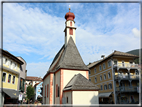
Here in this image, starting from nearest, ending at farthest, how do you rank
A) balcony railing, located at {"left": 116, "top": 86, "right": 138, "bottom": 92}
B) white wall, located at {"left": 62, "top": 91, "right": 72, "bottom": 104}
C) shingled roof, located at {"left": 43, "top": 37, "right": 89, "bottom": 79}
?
white wall, located at {"left": 62, "top": 91, "right": 72, "bottom": 104}, shingled roof, located at {"left": 43, "top": 37, "right": 89, "bottom": 79}, balcony railing, located at {"left": 116, "top": 86, "right": 138, "bottom": 92}

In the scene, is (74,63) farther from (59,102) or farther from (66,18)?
(66,18)

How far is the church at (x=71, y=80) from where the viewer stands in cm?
1689

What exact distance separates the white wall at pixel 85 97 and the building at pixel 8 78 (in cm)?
907

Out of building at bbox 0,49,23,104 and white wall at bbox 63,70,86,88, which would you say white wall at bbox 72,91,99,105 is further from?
building at bbox 0,49,23,104

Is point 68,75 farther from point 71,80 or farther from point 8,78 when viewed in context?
point 8,78

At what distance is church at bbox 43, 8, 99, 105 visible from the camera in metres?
16.9

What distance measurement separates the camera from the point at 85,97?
1691cm

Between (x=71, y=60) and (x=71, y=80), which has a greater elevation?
(x=71, y=60)

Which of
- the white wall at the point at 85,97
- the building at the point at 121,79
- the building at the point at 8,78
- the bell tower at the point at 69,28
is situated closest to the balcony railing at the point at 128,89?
the building at the point at 121,79

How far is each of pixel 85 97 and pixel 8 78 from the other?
12.2 metres

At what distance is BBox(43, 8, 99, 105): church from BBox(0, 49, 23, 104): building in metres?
6.05

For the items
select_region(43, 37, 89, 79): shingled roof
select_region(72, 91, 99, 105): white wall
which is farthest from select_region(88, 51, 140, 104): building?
select_region(72, 91, 99, 105): white wall

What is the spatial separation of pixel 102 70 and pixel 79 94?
19.6 metres

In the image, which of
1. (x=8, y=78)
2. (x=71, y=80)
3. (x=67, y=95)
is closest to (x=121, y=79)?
(x=71, y=80)
